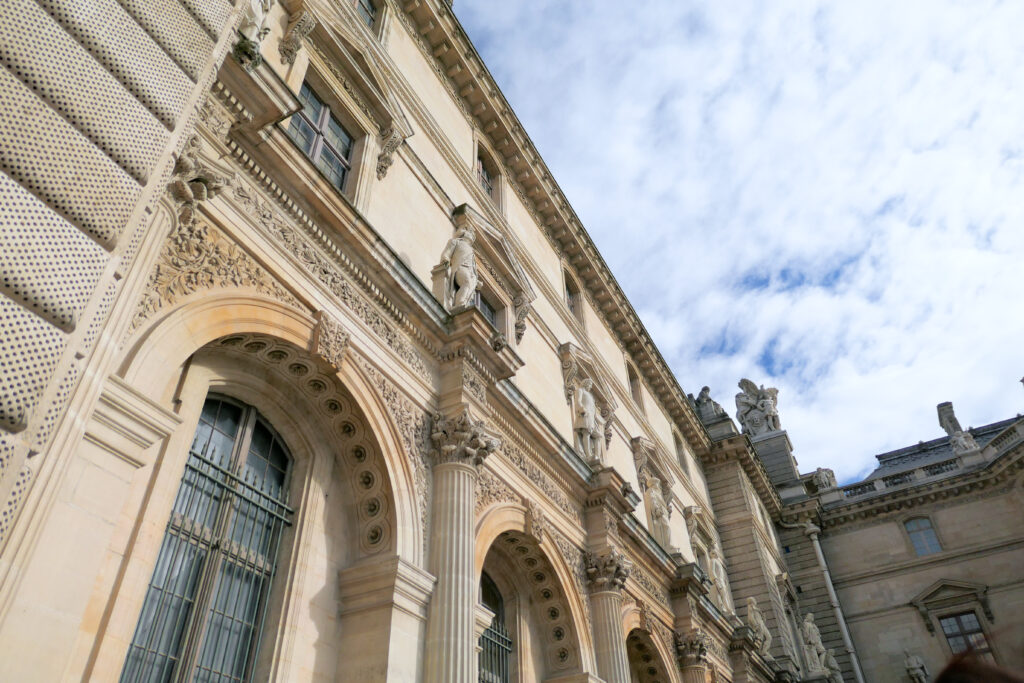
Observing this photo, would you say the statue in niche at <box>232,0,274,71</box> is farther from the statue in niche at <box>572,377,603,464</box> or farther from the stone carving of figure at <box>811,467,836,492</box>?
the stone carving of figure at <box>811,467,836,492</box>

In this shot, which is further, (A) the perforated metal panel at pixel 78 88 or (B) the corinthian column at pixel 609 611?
(B) the corinthian column at pixel 609 611

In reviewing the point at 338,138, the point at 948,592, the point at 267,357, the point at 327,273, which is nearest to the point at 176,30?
the point at 267,357

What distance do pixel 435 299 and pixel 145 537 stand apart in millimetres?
5401

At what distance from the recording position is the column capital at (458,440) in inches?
388

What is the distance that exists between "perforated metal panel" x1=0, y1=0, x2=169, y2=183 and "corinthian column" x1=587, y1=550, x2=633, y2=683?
37.0 feet

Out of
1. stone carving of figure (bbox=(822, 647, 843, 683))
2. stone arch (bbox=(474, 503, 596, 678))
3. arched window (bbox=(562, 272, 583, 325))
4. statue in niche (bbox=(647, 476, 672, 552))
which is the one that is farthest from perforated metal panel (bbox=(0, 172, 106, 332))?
stone carving of figure (bbox=(822, 647, 843, 683))

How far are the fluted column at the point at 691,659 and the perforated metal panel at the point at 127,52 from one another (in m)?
15.9

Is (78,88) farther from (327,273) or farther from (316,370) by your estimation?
(327,273)

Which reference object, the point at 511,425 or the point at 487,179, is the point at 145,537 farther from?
the point at 487,179

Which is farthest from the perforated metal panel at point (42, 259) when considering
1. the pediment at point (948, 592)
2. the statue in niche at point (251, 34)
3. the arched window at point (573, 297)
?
the pediment at point (948, 592)

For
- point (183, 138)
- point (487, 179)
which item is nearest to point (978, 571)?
point (487, 179)

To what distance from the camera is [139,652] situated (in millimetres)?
6086

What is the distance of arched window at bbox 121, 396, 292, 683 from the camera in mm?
6414

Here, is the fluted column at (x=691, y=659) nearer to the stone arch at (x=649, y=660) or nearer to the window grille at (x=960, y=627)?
the stone arch at (x=649, y=660)
